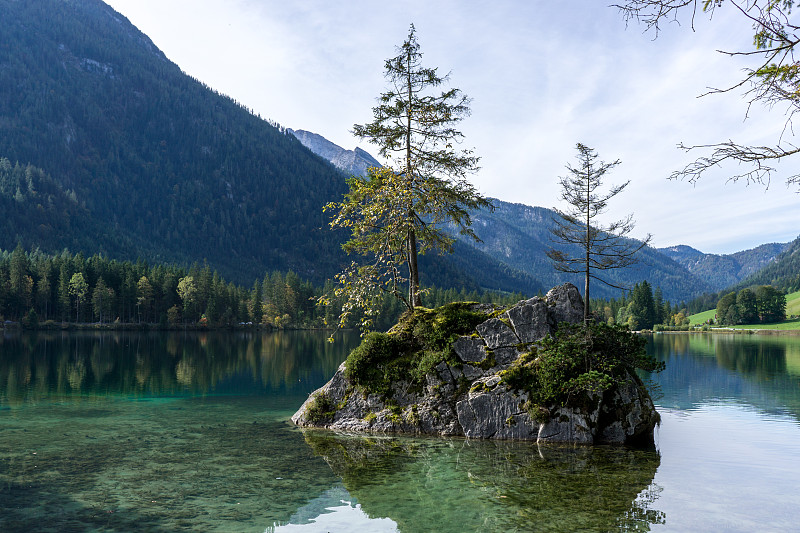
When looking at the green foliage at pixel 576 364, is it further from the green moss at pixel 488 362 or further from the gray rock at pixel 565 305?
the gray rock at pixel 565 305

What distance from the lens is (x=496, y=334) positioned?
2319 cm

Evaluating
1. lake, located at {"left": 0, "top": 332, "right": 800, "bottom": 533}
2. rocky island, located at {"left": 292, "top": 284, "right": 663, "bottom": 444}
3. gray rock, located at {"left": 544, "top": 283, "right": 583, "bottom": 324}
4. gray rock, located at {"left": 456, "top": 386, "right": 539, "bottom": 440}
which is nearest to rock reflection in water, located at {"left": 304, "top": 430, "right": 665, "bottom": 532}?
lake, located at {"left": 0, "top": 332, "right": 800, "bottom": 533}

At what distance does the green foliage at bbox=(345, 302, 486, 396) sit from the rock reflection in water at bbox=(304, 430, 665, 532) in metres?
3.25

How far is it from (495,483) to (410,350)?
10344 millimetres

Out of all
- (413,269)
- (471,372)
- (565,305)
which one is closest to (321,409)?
(471,372)

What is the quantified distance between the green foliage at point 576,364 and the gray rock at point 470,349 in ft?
5.42

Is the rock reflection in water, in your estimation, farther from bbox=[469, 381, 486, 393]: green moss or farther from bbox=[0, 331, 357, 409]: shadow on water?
bbox=[0, 331, 357, 409]: shadow on water

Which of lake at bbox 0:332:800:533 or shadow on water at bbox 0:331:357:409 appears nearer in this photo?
lake at bbox 0:332:800:533

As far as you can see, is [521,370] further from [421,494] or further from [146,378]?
[146,378]

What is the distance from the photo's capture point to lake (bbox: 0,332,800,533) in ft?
37.9

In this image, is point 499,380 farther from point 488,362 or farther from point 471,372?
point 471,372

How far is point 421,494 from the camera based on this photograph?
44.3 ft

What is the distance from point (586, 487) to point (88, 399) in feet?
98.8

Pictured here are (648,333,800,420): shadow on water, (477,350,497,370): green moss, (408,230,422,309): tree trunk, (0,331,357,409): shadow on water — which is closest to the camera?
(477,350,497,370): green moss
